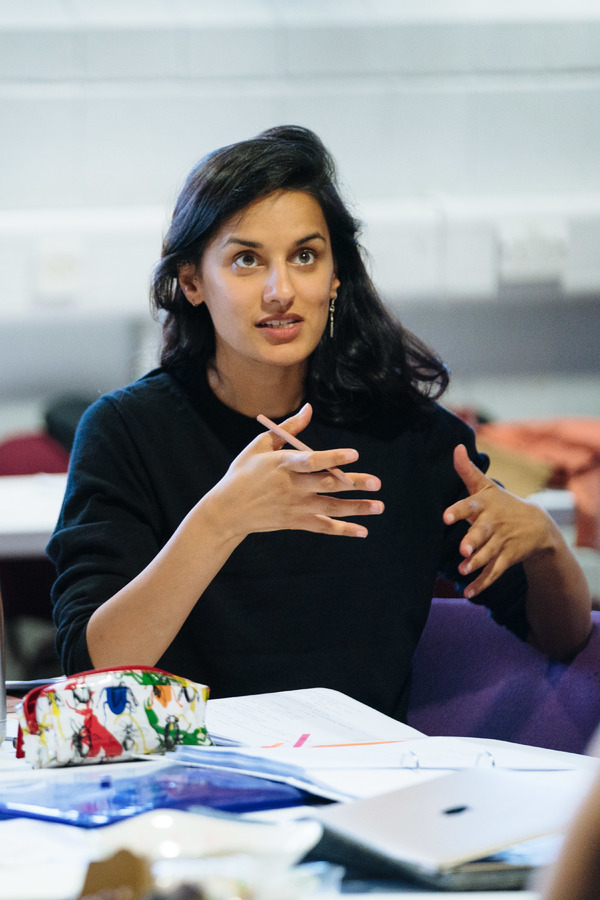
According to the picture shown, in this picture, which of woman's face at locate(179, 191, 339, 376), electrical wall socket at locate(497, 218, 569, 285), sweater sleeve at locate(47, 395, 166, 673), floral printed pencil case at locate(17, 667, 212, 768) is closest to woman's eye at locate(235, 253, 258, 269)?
woman's face at locate(179, 191, 339, 376)

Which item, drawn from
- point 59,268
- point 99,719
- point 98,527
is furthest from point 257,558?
point 59,268

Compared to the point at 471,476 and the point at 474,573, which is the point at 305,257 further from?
the point at 474,573

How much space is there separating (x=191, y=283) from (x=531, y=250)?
2.25 metres

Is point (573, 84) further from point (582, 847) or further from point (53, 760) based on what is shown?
point (582, 847)

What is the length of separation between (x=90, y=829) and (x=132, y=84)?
3.05m

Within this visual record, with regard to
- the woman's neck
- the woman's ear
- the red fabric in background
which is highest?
the woman's ear

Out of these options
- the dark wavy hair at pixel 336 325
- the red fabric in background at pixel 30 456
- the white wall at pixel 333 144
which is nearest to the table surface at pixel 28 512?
the red fabric in background at pixel 30 456

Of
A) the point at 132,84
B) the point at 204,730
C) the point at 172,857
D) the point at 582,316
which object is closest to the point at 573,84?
the point at 582,316

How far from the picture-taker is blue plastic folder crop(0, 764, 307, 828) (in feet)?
2.43

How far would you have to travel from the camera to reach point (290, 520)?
118 cm

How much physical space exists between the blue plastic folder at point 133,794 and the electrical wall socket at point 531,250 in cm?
291

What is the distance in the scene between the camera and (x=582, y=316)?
145 inches

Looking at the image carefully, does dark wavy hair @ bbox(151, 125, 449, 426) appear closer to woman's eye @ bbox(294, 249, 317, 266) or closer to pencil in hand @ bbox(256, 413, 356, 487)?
woman's eye @ bbox(294, 249, 317, 266)

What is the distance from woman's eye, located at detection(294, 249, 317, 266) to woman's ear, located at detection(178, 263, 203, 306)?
6.4 inches
